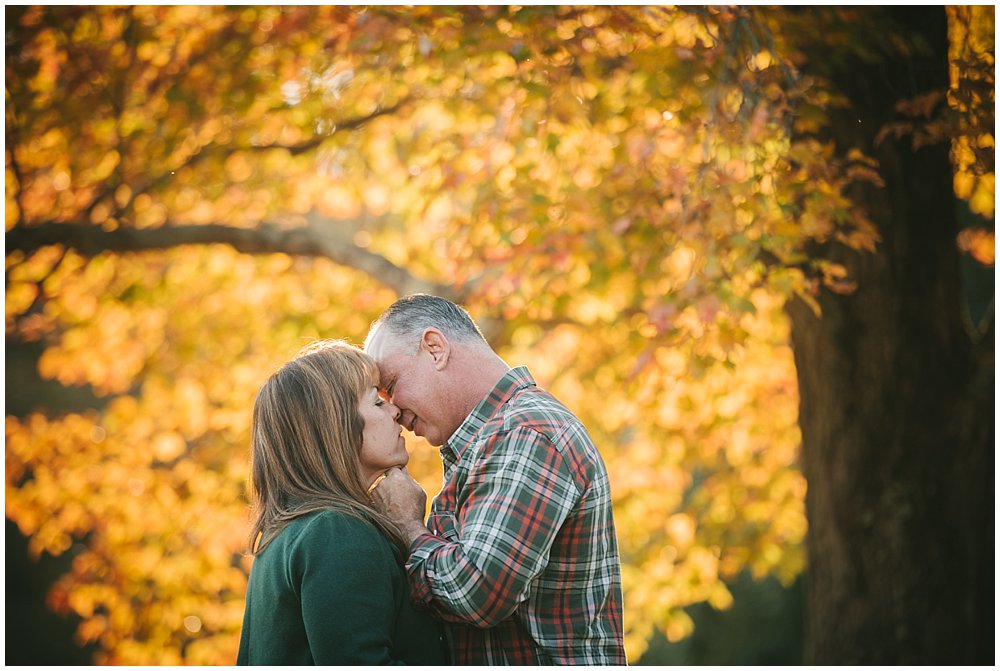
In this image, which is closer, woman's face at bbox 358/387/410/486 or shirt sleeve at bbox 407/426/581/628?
shirt sleeve at bbox 407/426/581/628

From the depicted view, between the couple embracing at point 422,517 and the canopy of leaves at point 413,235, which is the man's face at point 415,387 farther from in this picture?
the canopy of leaves at point 413,235

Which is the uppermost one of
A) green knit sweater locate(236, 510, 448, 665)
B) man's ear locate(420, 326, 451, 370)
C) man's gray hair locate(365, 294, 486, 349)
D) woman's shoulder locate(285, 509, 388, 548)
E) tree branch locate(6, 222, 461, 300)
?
tree branch locate(6, 222, 461, 300)

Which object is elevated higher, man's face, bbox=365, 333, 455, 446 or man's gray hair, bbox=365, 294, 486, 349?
man's gray hair, bbox=365, 294, 486, 349

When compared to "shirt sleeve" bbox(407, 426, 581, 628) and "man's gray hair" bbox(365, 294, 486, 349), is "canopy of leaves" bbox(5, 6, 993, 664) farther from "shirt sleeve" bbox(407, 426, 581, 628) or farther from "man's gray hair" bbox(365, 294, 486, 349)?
"shirt sleeve" bbox(407, 426, 581, 628)

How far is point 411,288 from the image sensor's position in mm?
5887

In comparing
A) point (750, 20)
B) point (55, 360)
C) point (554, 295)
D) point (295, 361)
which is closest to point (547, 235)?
point (554, 295)

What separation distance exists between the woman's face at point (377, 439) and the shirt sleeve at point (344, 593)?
0.31 meters

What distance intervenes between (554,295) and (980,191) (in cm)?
310

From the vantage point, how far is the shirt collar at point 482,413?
273 cm

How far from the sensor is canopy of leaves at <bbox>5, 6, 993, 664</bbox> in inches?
175

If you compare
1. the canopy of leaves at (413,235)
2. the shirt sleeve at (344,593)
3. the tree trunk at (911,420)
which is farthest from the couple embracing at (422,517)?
the tree trunk at (911,420)

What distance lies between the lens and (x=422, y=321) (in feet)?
9.37

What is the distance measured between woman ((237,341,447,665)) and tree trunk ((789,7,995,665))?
3.13 m

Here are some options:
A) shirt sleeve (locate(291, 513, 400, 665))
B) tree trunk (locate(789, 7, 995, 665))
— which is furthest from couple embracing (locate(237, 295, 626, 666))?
tree trunk (locate(789, 7, 995, 665))
